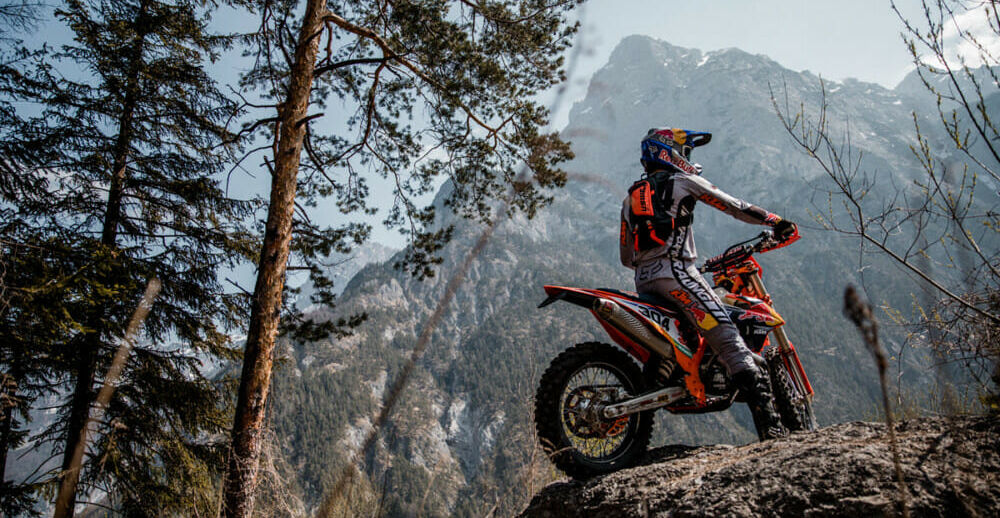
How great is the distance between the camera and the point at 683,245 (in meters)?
3.40

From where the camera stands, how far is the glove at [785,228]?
314cm

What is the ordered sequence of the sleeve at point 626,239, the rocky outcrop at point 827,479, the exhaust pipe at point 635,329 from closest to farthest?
1. the rocky outcrop at point 827,479
2. the exhaust pipe at point 635,329
3. the sleeve at point 626,239

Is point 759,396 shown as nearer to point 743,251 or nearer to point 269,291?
point 743,251

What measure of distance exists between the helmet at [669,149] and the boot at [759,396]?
1.49 metres

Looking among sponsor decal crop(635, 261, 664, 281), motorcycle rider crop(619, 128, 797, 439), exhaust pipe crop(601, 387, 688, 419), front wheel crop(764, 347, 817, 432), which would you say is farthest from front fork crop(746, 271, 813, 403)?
exhaust pipe crop(601, 387, 688, 419)

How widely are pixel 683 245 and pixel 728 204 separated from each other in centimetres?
39

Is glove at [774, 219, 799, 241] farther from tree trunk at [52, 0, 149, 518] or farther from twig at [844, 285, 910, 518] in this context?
tree trunk at [52, 0, 149, 518]

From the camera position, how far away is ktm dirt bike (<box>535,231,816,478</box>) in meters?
3.01

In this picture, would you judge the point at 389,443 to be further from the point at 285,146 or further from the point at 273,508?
the point at 285,146

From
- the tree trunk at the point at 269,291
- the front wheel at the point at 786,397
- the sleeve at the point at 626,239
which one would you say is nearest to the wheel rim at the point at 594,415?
the sleeve at the point at 626,239

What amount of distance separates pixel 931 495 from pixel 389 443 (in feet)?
7.36

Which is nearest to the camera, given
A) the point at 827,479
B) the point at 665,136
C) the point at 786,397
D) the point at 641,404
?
the point at 827,479

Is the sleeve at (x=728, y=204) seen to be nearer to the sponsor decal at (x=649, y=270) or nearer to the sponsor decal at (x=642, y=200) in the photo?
the sponsor decal at (x=642, y=200)

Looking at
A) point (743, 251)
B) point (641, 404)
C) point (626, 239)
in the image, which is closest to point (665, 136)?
point (626, 239)
